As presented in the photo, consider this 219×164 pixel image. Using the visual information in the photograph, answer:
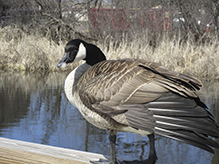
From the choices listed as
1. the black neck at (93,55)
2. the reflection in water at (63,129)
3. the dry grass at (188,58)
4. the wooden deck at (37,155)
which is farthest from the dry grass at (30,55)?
the wooden deck at (37,155)

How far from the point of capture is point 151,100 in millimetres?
2400

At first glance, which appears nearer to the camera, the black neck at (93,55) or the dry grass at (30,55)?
the black neck at (93,55)

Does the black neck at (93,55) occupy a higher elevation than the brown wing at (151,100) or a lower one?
higher

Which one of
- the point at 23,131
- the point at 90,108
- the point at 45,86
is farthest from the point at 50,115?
the point at 90,108

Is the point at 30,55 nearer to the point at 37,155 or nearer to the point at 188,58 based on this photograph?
the point at 188,58

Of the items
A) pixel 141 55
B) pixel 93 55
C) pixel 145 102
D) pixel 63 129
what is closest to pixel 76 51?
pixel 93 55

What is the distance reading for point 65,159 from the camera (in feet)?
8.74

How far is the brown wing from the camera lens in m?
2.30

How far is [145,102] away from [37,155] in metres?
1.10

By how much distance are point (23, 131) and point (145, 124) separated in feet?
10.5

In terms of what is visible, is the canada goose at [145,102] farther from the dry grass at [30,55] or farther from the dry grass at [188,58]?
the dry grass at [30,55]

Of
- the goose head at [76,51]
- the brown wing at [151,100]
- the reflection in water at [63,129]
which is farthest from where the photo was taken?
the reflection in water at [63,129]

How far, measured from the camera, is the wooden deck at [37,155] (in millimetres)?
2639

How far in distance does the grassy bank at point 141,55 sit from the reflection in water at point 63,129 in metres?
1.54
